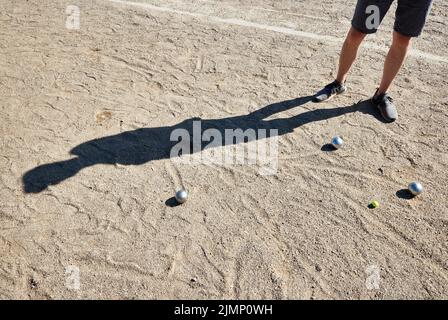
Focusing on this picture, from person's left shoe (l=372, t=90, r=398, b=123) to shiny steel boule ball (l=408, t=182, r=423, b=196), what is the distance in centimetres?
108

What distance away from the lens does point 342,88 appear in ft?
16.9

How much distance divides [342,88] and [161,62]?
251 cm

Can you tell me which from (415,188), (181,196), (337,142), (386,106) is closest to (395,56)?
(386,106)

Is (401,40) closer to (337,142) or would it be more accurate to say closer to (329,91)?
(329,91)

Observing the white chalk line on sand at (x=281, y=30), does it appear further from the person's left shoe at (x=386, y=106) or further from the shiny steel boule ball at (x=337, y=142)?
the shiny steel boule ball at (x=337, y=142)

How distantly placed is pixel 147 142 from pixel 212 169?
0.84 m

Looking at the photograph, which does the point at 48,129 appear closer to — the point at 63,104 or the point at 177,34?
the point at 63,104

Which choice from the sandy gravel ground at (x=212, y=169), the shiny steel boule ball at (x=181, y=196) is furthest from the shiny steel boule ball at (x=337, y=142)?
the shiny steel boule ball at (x=181, y=196)

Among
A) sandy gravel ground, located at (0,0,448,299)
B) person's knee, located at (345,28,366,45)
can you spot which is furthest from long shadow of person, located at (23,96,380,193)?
person's knee, located at (345,28,366,45)

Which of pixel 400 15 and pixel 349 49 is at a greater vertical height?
pixel 400 15

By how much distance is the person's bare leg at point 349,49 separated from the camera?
4.58 metres

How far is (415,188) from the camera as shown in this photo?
3.93 metres

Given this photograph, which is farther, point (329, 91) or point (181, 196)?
point (329, 91)
